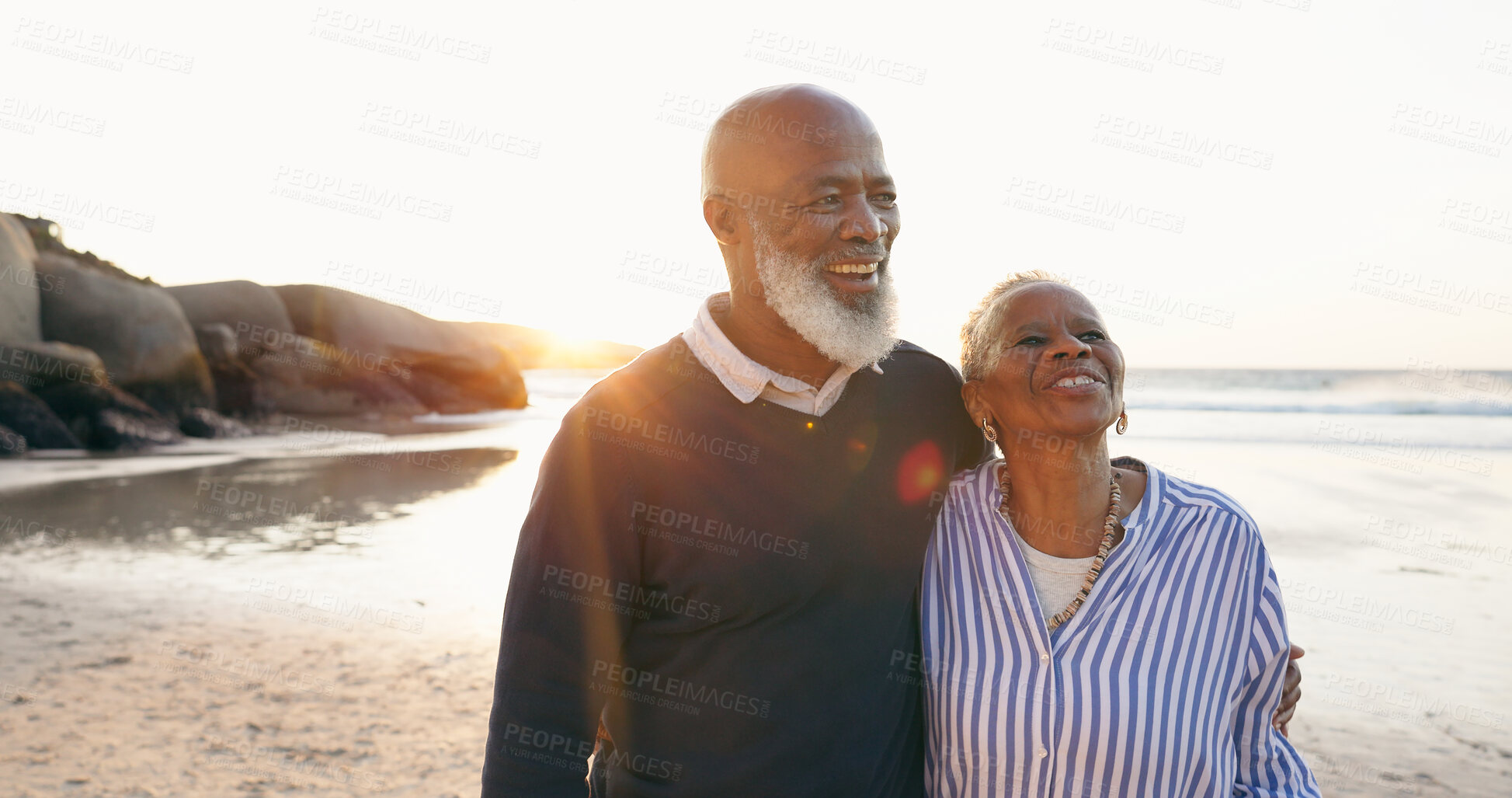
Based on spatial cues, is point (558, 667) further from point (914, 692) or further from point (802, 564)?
point (914, 692)

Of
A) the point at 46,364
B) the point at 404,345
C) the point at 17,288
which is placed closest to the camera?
the point at 46,364

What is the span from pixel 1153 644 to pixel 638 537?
1.28m

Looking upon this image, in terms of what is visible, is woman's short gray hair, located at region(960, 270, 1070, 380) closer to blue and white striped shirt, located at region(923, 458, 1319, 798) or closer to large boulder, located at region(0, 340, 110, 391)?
blue and white striped shirt, located at region(923, 458, 1319, 798)

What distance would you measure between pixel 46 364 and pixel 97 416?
124cm

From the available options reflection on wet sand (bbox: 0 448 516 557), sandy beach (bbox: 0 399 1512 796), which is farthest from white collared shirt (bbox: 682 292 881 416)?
Answer: reflection on wet sand (bbox: 0 448 516 557)

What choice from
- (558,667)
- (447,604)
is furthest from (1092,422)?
(447,604)

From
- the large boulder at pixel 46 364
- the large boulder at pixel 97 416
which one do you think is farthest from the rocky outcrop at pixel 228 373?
the large boulder at pixel 97 416

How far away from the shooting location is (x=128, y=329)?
1513 cm

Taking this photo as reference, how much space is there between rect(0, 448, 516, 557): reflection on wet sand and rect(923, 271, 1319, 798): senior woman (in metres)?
7.27

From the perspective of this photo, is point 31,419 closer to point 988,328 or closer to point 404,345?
point 404,345

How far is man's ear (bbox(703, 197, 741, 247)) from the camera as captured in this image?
2496 millimetres

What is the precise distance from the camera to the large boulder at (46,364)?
518 inches

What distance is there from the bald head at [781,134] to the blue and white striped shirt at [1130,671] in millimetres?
1134

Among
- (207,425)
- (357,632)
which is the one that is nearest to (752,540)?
(357,632)
